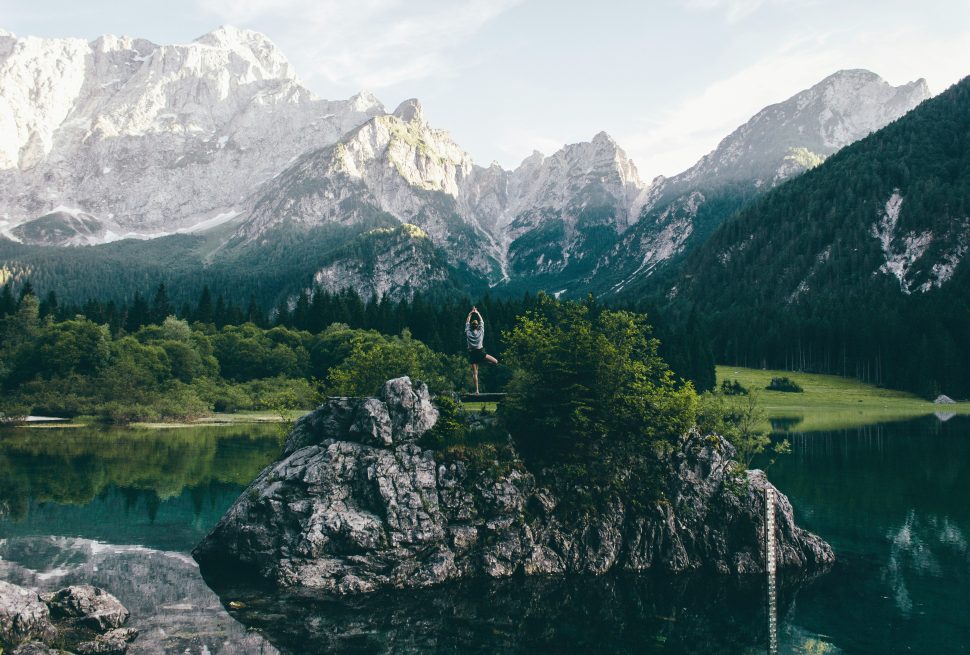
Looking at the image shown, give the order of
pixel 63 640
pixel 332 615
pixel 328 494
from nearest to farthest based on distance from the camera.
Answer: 1. pixel 63 640
2. pixel 332 615
3. pixel 328 494

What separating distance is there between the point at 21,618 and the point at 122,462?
4955 cm

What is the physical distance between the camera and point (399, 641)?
31078mm

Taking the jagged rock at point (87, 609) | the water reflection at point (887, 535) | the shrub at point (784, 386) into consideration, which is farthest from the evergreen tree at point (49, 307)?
the shrub at point (784, 386)

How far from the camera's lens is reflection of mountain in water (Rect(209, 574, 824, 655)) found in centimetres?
3117

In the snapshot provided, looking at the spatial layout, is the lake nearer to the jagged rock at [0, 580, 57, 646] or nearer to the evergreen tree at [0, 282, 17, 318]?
the jagged rock at [0, 580, 57, 646]

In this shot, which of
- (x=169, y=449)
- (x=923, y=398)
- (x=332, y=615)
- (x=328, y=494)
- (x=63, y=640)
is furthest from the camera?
(x=923, y=398)

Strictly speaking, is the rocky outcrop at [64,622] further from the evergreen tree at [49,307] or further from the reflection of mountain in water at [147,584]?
the evergreen tree at [49,307]

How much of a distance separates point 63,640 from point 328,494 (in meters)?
15.2

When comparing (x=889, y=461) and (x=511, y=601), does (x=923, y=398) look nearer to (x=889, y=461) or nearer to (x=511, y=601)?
(x=889, y=461)

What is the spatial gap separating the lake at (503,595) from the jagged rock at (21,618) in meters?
3.68

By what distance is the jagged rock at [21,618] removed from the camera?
26547 millimetres

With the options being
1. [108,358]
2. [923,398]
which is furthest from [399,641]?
[923,398]

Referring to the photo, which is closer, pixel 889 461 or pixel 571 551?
pixel 571 551

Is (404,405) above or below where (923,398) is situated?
above
